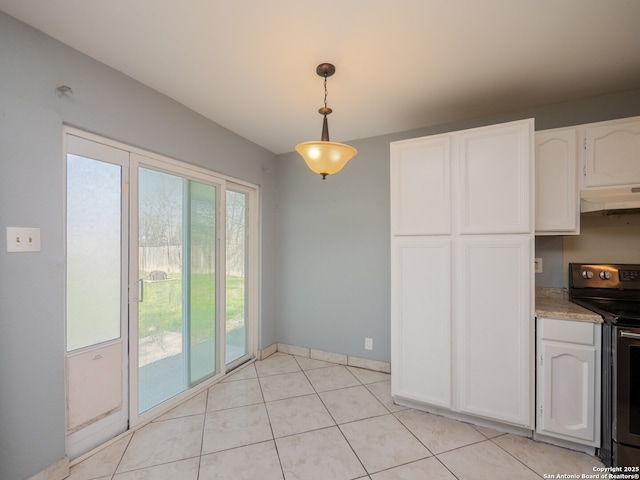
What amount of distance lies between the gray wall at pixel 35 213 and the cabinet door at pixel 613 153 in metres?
3.33

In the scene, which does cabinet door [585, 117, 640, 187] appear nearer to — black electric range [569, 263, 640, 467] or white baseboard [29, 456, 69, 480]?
black electric range [569, 263, 640, 467]

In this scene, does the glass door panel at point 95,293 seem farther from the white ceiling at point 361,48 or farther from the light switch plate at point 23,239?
the white ceiling at point 361,48

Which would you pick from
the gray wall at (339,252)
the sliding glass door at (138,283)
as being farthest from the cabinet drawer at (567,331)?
the sliding glass door at (138,283)

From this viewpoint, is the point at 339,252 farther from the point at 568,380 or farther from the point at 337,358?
the point at 568,380

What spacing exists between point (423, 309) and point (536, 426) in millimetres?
1023

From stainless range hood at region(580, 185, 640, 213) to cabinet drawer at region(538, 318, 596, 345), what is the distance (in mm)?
Answer: 812

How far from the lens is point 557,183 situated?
6.88ft

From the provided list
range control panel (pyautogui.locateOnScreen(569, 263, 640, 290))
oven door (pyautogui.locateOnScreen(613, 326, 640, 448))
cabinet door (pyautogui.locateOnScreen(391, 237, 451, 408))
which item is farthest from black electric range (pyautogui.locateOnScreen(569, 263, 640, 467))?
cabinet door (pyautogui.locateOnScreen(391, 237, 451, 408))

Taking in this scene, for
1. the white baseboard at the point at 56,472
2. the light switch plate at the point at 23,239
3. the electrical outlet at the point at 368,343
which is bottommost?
the white baseboard at the point at 56,472

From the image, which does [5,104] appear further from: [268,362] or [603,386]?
[603,386]

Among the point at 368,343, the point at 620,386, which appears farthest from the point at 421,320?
the point at 620,386

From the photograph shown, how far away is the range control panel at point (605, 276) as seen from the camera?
214 centimetres

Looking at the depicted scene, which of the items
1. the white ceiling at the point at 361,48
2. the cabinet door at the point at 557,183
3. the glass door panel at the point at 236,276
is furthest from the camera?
the glass door panel at the point at 236,276

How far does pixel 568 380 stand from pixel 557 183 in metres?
1.36
